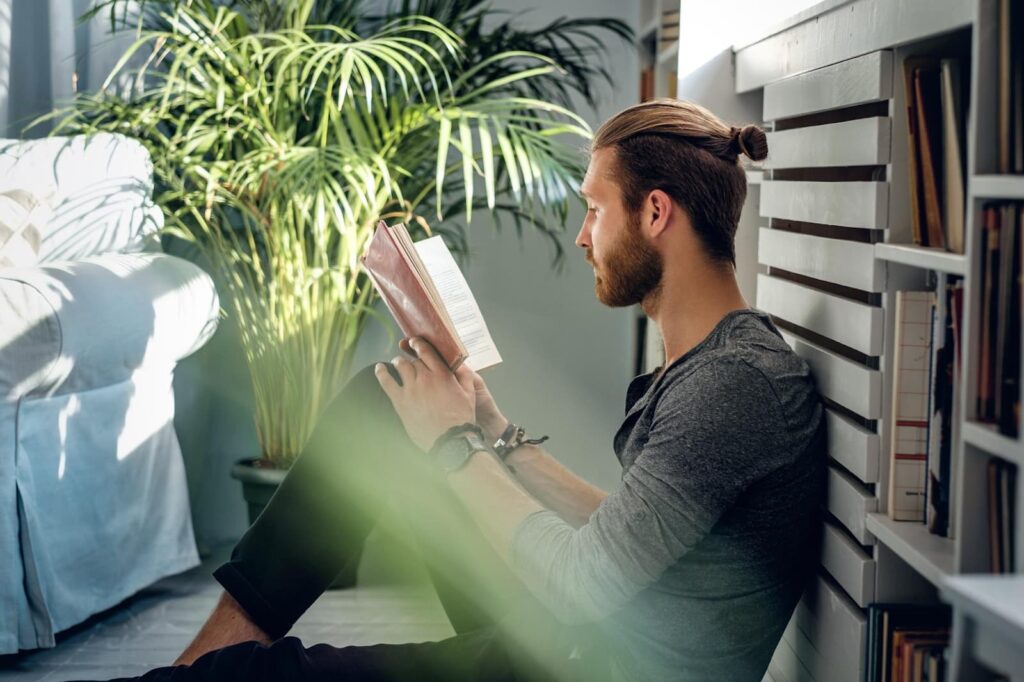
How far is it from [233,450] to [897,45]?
6.78ft

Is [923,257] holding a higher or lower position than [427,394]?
higher

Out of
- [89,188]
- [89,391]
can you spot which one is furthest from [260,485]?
[89,188]

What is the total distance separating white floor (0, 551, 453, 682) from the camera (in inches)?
68.4

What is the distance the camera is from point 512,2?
2705mm

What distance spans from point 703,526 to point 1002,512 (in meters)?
0.27

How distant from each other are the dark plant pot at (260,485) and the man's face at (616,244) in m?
1.14

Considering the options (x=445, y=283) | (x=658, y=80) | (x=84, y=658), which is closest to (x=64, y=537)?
(x=84, y=658)

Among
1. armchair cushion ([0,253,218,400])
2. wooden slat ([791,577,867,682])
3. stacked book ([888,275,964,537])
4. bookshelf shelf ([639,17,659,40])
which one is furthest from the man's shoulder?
bookshelf shelf ([639,17,659,40])

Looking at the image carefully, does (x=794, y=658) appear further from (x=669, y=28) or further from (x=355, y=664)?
(x=669, y=28)

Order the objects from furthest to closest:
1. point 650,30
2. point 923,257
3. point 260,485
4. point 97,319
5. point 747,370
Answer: point 650,30
point 260,485
point 97,319
point 747,370
point 923,257

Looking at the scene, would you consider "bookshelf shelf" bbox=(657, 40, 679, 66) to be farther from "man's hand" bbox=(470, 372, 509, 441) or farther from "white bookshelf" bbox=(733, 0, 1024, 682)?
"man's hand" bbox=(470, 372, 509, 441)

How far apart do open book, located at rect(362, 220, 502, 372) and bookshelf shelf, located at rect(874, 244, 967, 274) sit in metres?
0.46

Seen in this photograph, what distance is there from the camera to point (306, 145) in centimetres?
226

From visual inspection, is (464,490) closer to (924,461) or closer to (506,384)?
(924,461)
